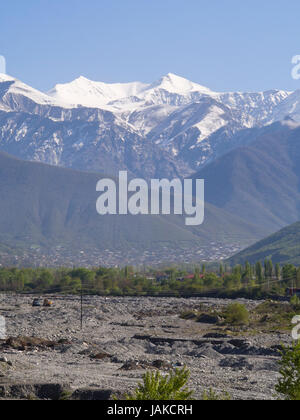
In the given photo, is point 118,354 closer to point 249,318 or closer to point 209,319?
point 209,319

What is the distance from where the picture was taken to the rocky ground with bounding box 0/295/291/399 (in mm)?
38219

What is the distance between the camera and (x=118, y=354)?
182 feet

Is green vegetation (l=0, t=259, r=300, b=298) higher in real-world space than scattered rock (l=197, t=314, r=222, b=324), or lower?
higher

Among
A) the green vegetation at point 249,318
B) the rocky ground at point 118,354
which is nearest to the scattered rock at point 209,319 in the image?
the green vegetation at point 249,318

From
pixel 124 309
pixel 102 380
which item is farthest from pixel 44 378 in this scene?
pixel 124 309

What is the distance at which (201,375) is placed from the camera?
45.2 meters

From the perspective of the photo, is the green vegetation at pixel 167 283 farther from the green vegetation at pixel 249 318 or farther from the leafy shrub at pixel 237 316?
the leafy shrub at pixel 237 316

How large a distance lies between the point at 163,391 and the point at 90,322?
63.4 meters

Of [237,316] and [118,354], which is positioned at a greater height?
[237,316]

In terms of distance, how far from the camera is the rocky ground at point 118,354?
1505 inches

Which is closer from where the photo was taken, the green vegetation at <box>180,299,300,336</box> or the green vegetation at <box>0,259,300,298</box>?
the green vegetation at <box>180,299,300,336</box>

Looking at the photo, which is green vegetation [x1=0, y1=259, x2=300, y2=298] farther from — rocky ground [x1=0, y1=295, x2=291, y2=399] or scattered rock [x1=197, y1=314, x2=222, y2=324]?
rocky ground [x1=0, y1=295, x2=291, y2=399]

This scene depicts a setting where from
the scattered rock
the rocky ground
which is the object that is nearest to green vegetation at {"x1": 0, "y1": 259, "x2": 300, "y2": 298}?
the scattered rock

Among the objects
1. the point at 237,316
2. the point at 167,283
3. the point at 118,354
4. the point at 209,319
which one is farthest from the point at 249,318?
the point at 167,283
